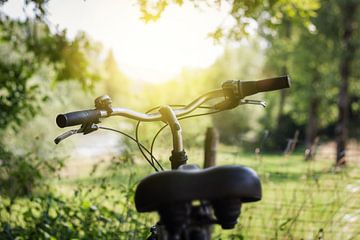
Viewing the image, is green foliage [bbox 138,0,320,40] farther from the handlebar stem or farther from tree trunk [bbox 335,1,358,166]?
tree trunk [bbox 335,1,358,166]

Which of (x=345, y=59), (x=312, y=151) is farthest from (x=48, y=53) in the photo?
(x=345, y=59)

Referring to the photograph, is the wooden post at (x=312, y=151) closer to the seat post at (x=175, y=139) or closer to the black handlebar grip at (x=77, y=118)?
the seat post at (x=175, y=139)

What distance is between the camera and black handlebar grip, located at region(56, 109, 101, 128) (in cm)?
152

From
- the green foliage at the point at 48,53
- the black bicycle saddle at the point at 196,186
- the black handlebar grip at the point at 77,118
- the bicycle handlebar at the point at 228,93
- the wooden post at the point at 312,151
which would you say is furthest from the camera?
the green foliage at the point at 48,53

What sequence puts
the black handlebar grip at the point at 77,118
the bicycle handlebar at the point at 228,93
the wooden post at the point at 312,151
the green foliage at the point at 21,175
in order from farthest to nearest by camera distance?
the green foliage at the point at 21,175, the wooden post at the point at 312,151, the bicycle handlebar at the point at 228,93, the black handlebar grip at the point at 77,118

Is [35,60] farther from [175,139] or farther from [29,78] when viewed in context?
[175,139]

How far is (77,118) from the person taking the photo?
1.54 metres

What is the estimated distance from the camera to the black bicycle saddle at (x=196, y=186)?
46.9 inches

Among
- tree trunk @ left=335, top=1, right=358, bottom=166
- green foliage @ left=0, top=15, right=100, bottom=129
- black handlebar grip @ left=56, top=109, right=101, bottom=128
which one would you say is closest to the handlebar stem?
black handlebar grip @ left=56, top=109, right=101, bottom=128

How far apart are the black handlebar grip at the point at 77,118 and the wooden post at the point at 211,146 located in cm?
231

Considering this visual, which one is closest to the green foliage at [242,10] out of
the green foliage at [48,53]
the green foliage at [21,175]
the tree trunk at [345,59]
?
the green foliage at [21,175]

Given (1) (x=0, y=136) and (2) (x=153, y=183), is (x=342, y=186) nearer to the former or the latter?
(2) (x=153, y=183)

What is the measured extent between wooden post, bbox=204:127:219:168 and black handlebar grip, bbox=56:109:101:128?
91.1 inches

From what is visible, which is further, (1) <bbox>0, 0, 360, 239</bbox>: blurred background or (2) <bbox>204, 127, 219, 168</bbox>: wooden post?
(2) <bbox>204, 127, 219, 168</bbox>: wooden post
